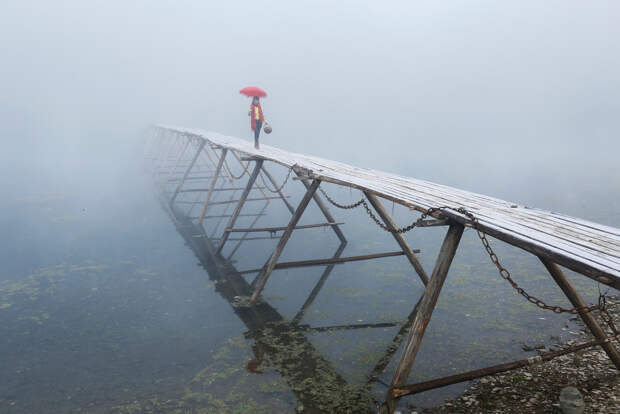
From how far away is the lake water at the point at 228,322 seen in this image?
248 inches

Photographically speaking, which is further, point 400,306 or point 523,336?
point 400,306

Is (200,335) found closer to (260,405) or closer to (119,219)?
(260,405)

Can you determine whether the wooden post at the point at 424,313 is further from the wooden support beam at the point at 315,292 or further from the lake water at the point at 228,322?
the wooden support beam at the point at 315,292

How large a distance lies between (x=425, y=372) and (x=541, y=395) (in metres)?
1.59

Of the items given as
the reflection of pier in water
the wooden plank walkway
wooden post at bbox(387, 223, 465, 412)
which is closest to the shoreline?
wooden post at bbox(387, 223, 465, 412)

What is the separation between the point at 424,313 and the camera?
17.1 ft

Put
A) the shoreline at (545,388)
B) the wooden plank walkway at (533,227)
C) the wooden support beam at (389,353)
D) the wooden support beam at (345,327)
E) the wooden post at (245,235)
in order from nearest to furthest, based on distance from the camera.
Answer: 1. the wooden plank walkway at (533,227)
2. the shoreline at (545,388)
3. the wooden support beam at (389,353)
4. the wooden support beam at (345,327)
5. the wooden post at (245,235)

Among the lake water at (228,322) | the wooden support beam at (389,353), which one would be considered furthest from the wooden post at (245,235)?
the wooden support beam at (389,353)

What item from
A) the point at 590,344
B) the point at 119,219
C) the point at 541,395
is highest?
the point at 590,344

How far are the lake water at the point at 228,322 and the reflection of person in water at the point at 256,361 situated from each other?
32 millimetres

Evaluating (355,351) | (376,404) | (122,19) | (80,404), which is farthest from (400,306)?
(122,19)

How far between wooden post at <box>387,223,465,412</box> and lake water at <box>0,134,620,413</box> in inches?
35.2

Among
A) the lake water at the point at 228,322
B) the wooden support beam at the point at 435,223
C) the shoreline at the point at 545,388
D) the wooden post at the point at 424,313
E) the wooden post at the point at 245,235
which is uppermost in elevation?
the wooden support beam at the point at 435,223

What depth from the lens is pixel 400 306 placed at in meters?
9.00
